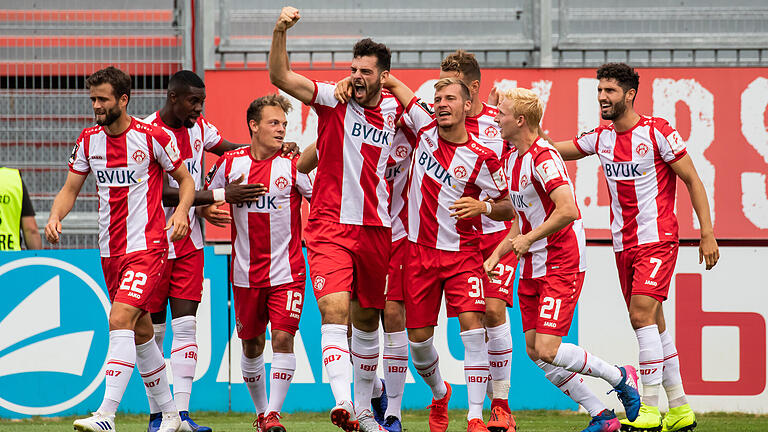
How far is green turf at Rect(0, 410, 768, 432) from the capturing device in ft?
26.2

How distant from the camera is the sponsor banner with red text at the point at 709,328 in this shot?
9.20 meters

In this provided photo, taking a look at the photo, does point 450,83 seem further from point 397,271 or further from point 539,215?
point 397,271

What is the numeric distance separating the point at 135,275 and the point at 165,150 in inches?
34.0

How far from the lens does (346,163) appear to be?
21.4 ft

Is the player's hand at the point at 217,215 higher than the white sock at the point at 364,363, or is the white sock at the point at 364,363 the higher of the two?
the player's hand at the point at 217,215

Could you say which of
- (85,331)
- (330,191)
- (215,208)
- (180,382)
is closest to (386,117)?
(330,191)

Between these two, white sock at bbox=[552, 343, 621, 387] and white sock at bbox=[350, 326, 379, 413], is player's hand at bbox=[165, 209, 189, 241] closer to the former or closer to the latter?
white sock at bbox=[350, 326, 379, 413]

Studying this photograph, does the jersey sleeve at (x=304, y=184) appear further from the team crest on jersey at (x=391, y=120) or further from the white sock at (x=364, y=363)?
the white sock at (x=364, y=363)

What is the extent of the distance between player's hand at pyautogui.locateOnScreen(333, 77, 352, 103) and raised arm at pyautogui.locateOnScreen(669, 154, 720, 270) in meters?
2.48

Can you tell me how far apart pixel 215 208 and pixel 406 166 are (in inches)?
53.2

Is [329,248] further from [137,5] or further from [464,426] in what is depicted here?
[137,5]

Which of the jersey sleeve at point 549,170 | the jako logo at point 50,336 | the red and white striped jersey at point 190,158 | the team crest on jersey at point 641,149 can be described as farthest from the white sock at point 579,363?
the jako logo at point 50,336

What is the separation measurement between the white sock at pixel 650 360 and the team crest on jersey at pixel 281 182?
2.67m

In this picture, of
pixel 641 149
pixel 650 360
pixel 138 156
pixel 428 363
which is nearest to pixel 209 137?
A: pixel 138 156
